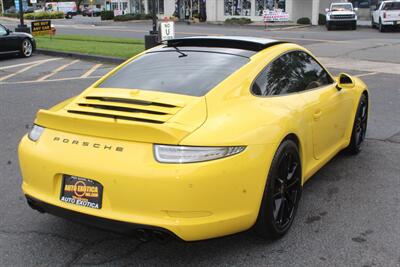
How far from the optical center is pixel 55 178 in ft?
11.0

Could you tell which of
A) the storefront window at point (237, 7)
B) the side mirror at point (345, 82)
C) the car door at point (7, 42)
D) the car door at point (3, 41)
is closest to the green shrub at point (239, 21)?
the storefront window at point (237, 7)

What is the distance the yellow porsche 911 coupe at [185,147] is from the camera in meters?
3.08

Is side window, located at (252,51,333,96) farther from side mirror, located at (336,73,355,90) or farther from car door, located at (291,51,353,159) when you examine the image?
side mirror, located at (336,73,355,90)

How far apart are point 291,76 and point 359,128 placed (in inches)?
72.3

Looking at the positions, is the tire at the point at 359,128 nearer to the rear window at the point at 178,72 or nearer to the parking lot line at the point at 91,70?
the rear window at the point at 178,72

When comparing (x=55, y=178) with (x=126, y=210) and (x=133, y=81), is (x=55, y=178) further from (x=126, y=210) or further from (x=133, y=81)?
(x=133, y=81)

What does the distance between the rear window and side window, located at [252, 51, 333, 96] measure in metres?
0.23

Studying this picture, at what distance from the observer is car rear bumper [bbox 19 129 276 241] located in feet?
9.96

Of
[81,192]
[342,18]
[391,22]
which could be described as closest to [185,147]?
[81,192]

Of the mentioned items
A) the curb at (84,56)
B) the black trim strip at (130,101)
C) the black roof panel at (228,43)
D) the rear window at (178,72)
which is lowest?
the curb at (84,56)

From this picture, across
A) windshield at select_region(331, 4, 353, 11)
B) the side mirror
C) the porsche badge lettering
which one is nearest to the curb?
the side mirror

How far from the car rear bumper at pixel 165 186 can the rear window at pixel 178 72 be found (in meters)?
0.75

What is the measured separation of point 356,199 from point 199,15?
45.0 metres

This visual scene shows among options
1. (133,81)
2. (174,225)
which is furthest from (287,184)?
(133,81)
